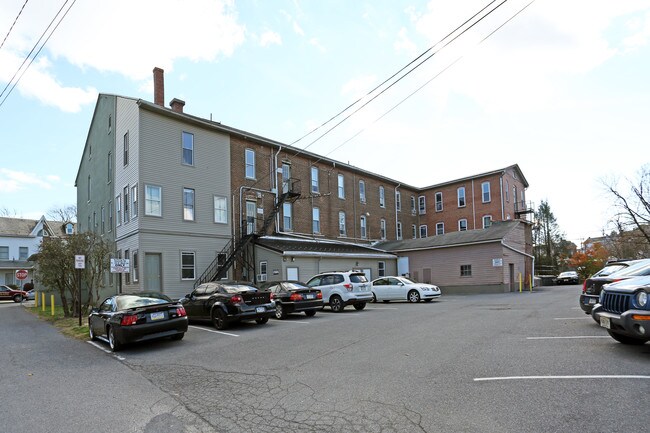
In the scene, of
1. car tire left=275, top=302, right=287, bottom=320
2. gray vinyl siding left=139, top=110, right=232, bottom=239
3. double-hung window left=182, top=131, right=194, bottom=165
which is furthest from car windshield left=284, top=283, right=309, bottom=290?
double-hung window left=182, top=131, right=194, bottom=165

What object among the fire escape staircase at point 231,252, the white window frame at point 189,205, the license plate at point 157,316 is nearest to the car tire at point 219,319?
the license plate at point 157,316

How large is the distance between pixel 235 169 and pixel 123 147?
6.60 metres

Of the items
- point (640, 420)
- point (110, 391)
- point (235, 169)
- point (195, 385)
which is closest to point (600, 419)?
point (640, 420)

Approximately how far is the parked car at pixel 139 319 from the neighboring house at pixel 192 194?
1077 cm

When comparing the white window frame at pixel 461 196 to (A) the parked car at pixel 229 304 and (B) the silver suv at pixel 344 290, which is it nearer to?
(B) the silver suv at pixel 344 290

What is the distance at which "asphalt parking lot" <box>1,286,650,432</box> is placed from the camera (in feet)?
15.1

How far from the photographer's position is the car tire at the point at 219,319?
42.5ft

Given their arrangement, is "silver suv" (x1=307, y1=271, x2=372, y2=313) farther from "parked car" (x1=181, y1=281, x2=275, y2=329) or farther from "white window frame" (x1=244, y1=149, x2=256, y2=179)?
"white window frame" (x1=244, y1=149, x2=256, y2=179)

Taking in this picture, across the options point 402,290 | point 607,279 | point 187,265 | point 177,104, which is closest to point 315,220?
point 187,265

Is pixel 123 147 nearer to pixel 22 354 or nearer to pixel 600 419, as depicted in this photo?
pixel 22 354

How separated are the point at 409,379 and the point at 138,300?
7.71 m

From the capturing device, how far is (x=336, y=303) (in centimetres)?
1773

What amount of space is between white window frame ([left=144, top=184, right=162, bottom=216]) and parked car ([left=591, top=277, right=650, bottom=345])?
20.3m

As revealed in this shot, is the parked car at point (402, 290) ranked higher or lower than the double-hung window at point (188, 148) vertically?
lower
